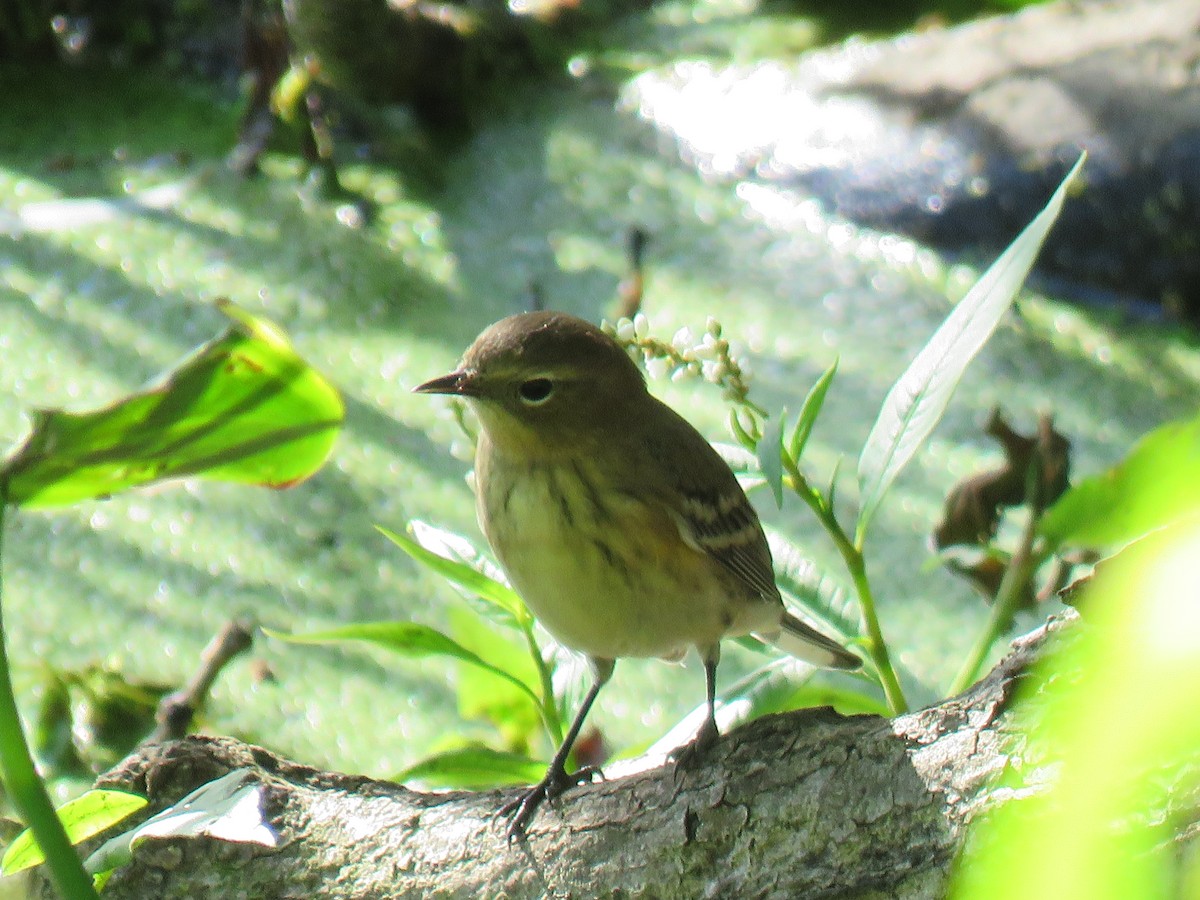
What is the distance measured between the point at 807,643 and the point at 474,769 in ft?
1.76

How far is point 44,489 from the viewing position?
3.33 feet

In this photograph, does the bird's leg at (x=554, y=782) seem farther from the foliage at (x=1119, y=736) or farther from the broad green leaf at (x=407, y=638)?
the foliage at (x=1119, y=736)

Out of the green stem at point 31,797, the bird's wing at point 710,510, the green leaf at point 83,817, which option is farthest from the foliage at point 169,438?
the bird's wing at point 710,510

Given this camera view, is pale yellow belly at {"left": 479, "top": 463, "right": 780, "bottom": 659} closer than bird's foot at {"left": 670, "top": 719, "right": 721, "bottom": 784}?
No

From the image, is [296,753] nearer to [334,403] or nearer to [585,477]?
[585,477]

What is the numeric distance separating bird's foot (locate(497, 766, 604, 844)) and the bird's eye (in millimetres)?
478

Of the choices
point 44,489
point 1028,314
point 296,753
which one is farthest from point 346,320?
point 44,489

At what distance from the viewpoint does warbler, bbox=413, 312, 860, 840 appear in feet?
5.29

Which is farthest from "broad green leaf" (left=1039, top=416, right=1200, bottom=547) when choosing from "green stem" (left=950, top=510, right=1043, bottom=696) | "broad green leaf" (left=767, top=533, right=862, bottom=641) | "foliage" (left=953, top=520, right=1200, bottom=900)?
"foliage" (left=953, top=520, right=1200, bottom=900)

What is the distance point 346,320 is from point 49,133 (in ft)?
4.70

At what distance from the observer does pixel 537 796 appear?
4.90 feet

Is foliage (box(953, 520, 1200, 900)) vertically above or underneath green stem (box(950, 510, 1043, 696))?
above

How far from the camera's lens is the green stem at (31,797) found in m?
0.99

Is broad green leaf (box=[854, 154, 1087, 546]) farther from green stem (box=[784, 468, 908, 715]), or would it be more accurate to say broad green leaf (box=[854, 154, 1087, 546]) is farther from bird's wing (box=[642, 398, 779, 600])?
bird's wing (box=[642, 398, 779, 600])
